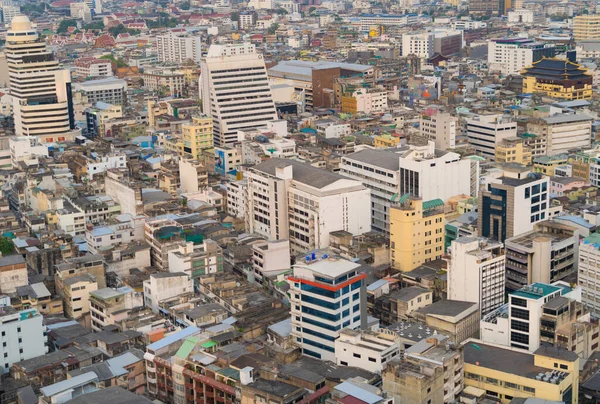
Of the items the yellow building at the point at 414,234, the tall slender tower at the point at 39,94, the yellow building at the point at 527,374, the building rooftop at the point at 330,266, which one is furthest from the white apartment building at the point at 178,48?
the yellow building at the point at 527,374

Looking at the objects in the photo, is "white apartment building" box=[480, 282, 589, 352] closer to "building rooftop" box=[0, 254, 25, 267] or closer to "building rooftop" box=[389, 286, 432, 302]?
"building rooftop" box=[389, 286, 432, 302]

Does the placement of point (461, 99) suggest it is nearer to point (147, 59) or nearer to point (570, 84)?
point (570, 84)

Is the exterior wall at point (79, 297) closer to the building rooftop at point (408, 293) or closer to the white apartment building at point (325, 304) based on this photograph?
the white apartment building at point (325, 304)

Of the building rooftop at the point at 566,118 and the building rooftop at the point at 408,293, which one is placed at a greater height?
the building rooftop at the point at 566,118

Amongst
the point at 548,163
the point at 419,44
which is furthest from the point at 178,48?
the point at 548,163

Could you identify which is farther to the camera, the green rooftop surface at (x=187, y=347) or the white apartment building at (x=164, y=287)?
the white apartment building at (x=164, y=287)

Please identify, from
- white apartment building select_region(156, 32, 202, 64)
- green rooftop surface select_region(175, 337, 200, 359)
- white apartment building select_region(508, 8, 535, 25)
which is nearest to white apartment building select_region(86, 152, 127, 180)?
green rooftop surface select_region(175, 337, 200, 359)
